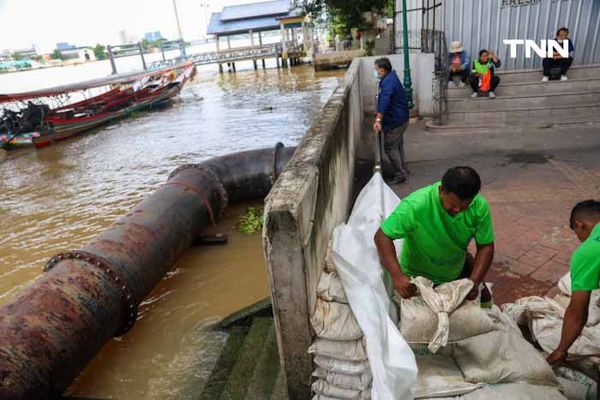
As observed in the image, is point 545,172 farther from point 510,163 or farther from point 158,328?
point 158,328

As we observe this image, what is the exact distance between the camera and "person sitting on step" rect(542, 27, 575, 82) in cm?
818

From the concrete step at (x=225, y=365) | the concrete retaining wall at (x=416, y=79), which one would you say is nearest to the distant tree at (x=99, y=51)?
the concrete retaining wall at (x=416, y=79)

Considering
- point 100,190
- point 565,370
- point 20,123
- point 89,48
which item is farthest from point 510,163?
point 89,48

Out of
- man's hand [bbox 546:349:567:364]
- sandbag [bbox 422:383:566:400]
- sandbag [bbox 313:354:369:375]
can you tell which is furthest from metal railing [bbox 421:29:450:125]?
sandbag [bbox 313:354:369:375]

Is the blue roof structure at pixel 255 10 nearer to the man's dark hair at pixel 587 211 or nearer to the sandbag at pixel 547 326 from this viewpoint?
the sandbag at pixel 547 326

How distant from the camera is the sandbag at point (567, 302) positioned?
2490mm

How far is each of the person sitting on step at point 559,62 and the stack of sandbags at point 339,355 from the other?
8200 mm

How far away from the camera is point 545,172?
220 inches

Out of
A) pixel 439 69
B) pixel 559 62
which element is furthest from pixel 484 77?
pixel 559 62

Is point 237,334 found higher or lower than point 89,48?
lower

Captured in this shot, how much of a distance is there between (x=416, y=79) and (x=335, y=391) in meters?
7.98

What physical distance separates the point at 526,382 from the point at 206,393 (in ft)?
8.45

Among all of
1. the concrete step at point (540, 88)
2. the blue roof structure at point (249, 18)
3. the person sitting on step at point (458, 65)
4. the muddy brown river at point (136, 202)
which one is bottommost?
the muddy brown river at point (136, 202)

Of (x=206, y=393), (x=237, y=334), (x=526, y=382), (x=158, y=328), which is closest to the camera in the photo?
(x=526, y=382)
